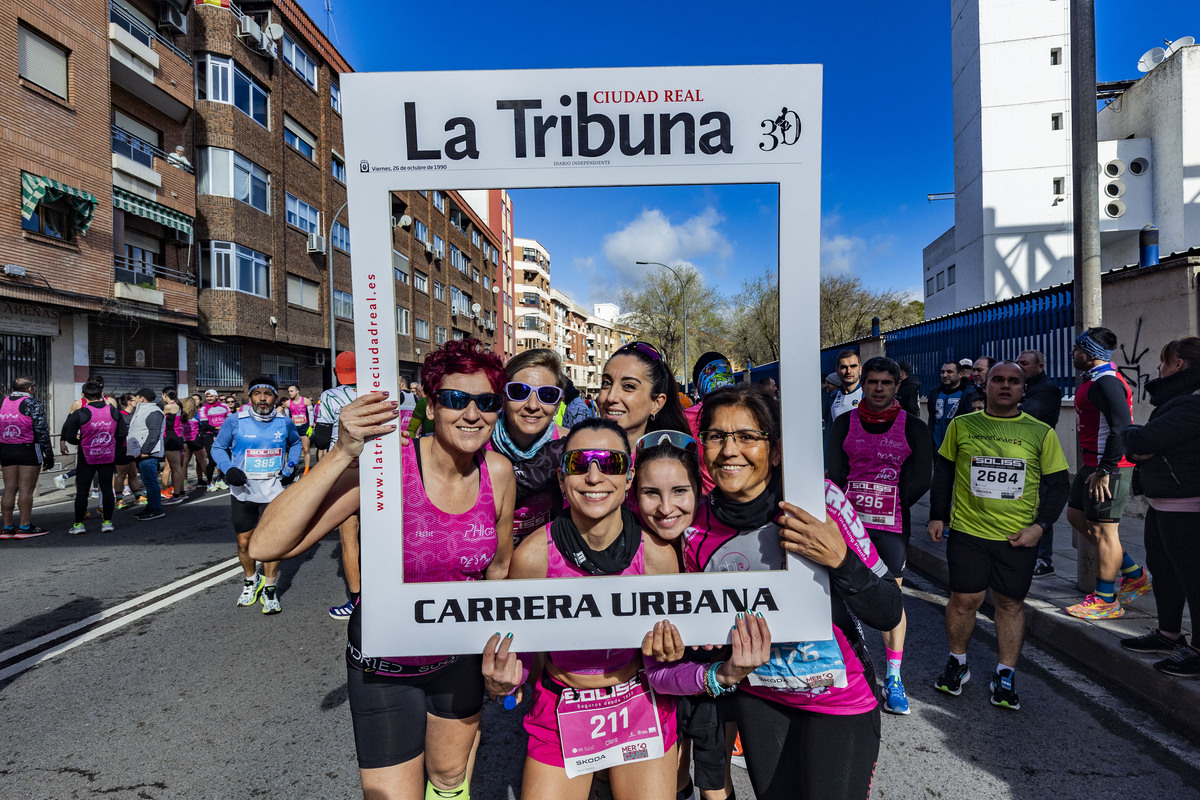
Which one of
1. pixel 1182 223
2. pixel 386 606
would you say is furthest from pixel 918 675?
pixel 1182 223

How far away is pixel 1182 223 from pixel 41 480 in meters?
35.7

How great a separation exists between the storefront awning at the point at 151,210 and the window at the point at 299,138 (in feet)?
21.9

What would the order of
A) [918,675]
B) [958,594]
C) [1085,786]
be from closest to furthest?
1. [1085,786]
2. [958,594]
3. [918,675]

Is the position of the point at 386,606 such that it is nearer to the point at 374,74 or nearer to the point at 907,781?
the point at 374,74

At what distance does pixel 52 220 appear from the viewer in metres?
15.3

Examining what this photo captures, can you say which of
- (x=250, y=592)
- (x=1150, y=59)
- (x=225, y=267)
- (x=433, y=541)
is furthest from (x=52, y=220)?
(x=1150, y=59)

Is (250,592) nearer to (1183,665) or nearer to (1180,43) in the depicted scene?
(1183,665)

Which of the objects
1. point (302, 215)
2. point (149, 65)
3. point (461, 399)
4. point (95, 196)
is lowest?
point (461, 399)

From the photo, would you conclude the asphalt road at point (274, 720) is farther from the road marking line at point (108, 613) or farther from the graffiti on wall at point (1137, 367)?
the graffiti on wall at point (1137, 367)

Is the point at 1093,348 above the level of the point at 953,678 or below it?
above

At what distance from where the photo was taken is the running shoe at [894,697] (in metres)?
3.38

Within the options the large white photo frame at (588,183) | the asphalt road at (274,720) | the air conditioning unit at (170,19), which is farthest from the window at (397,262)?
the air conditioning unit at (170,19)

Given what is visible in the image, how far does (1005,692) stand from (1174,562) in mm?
1308

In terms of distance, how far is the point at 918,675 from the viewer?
3838 mm
